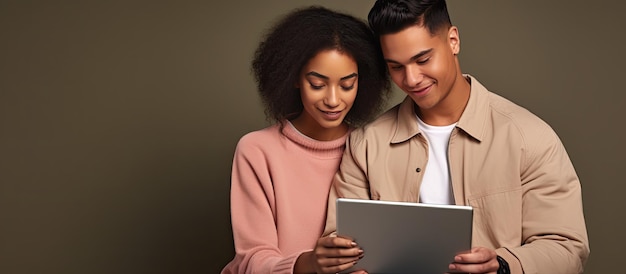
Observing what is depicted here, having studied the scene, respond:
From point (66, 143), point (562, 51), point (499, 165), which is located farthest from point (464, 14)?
point (66, 143)

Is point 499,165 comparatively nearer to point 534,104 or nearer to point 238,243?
point 238,243

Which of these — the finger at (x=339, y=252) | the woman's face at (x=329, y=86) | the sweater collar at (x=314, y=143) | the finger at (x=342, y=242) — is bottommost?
the finger at (x=339, y=252)

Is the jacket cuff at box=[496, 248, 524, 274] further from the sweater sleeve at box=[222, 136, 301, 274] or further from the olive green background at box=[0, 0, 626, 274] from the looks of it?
the olive green background at box=[0, 0, 626, 274]

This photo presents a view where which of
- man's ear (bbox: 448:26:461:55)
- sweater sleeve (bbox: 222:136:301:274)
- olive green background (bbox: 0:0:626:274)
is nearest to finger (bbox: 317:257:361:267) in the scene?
sweater sleeve (bbox: 222:136:301:274)

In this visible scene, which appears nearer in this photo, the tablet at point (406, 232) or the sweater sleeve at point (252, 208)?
the tablet at point (406, 232)

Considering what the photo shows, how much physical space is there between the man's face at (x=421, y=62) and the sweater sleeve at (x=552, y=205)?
274mm

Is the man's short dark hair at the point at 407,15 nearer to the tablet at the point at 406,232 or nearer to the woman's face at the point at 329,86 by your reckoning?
the woman's face at the point at 329,86

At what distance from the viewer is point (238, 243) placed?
2691mm

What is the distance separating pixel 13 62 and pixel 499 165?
181 centimetres

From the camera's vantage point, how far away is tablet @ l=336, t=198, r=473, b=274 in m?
2.10

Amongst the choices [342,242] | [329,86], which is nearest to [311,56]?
[329,86]

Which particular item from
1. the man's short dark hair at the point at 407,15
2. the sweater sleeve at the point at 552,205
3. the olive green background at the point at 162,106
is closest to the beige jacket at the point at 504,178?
the sweater sleeve at the point at 552,205

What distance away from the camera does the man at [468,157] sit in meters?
2.45

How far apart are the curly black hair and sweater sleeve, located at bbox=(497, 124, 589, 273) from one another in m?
0.49
